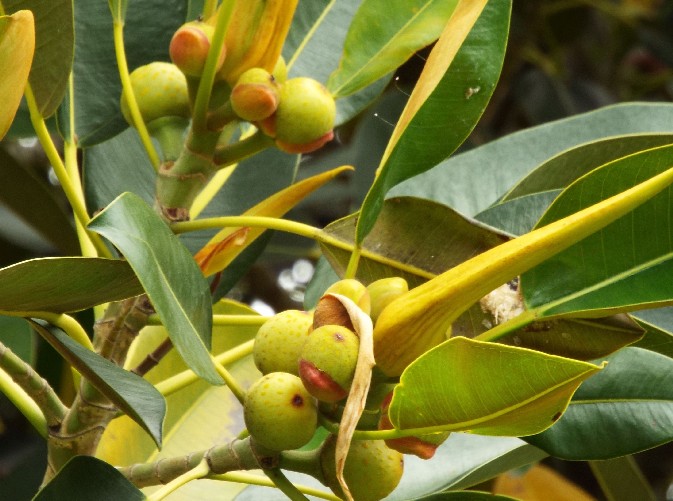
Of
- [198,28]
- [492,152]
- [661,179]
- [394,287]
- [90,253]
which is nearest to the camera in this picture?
[661,179]

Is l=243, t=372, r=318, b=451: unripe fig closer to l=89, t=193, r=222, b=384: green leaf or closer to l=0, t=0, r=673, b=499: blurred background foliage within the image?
l=89, t=193, r=222, b=384: green leaf

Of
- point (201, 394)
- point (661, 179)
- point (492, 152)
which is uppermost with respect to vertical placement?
point (661, 179)

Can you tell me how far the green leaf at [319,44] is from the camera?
1.02m

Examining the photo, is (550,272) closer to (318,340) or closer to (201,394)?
(318,340)

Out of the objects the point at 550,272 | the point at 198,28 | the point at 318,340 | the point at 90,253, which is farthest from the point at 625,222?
the point at 90,253

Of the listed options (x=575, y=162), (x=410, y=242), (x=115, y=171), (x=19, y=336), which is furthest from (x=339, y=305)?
(x=19, y=336)

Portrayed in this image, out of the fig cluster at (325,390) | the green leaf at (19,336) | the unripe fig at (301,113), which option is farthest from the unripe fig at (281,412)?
the green leaf at (19,336)

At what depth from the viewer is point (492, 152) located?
42.6 inches

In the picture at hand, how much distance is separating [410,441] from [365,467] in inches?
1.7

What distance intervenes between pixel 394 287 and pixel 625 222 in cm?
14

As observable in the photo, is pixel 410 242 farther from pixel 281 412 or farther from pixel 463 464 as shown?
pixel 463 464

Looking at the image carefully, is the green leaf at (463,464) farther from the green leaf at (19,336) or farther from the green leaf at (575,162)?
the green leaf at (19,336)

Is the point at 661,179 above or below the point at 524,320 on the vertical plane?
above

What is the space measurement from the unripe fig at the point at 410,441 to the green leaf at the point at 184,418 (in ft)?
1.43
